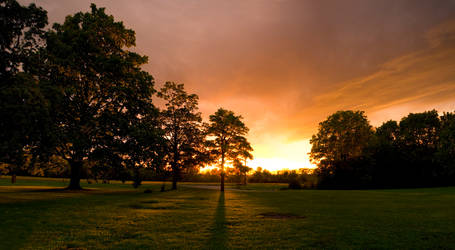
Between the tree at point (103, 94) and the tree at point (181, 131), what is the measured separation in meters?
11.9

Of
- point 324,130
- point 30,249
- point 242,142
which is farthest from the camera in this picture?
point 324,130

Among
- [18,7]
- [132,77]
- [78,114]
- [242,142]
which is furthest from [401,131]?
[18,7]

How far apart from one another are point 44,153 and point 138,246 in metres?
21.0

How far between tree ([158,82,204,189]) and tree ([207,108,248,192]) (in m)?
2.58

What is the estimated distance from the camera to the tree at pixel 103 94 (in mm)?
28812

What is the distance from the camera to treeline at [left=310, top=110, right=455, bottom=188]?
5762 cm

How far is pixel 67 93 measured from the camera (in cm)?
2784

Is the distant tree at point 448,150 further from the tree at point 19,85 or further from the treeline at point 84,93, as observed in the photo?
the tree at point 19,85

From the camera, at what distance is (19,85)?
18328 mm

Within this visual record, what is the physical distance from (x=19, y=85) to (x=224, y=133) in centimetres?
3073

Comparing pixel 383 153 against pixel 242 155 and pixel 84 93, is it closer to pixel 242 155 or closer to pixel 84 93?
pixel 242 155

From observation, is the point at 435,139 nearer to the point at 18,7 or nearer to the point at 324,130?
the point at 324,130

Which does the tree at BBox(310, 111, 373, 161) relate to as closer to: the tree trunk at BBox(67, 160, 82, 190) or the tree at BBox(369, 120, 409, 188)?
the tree at BBox(369, 120, 409, 188)

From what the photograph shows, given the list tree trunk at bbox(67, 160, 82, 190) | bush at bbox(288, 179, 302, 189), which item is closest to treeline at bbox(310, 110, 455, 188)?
bush at bbox(288, 179, 302, 189)
